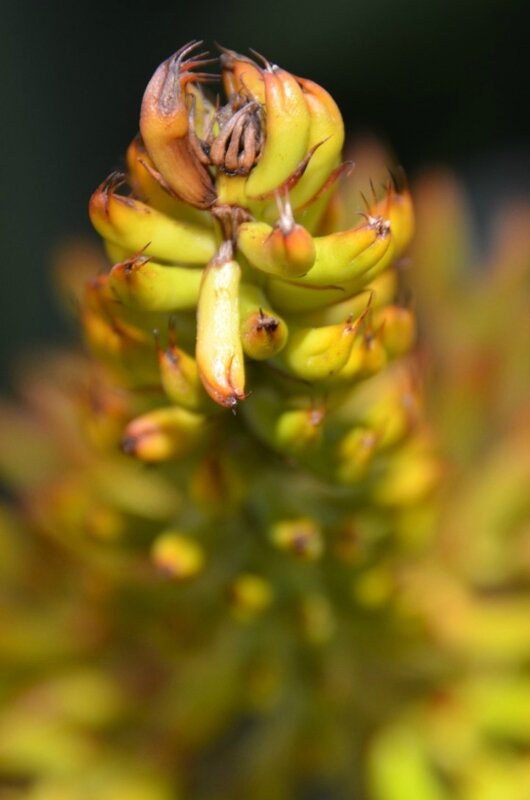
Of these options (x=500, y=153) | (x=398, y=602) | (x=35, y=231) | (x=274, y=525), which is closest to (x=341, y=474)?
(x=274, y=525)

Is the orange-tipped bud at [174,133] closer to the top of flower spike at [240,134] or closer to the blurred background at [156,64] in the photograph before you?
the top of flower spike at [240,134]

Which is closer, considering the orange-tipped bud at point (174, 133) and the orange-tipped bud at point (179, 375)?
the orange-tipped bud at point (174, 133)

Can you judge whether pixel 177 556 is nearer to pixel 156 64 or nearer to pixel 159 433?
pixel 159 433

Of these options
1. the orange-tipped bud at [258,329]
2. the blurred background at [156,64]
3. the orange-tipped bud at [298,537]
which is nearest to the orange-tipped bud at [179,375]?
the orange-tipped bud at [258,329]

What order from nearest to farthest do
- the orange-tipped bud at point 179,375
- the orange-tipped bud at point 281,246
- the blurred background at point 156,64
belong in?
1. the orange-tipped bud at point 281,246
2. the orange-tipped bud at point 179,375
3. the blurred background at point 156,64

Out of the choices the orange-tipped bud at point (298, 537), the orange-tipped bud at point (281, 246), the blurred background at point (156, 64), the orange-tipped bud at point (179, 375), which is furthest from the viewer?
the blurred background at point (156, 64)

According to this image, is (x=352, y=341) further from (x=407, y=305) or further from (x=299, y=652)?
(x=299, y=652)

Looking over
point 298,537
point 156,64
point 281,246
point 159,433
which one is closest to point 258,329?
point 281,246
